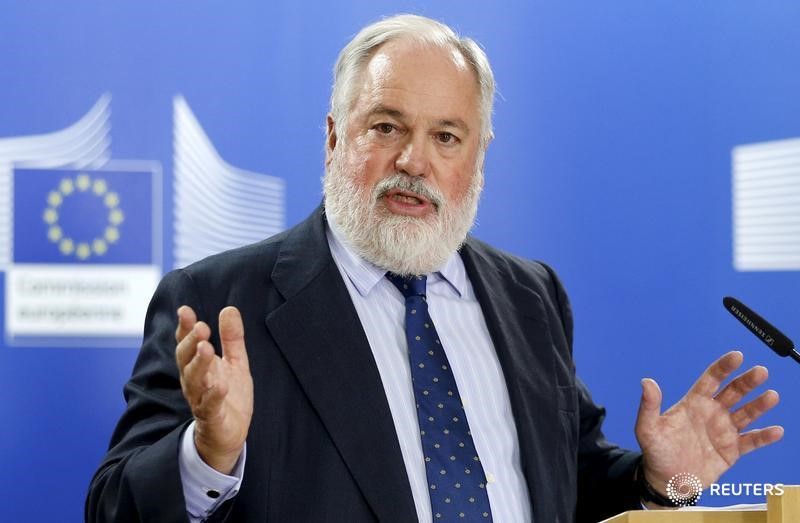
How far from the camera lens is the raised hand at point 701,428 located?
2.43 metres

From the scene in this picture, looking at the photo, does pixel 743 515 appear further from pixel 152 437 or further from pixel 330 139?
pixel 330 139

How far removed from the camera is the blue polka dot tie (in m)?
2.29

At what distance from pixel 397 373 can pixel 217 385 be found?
670mm

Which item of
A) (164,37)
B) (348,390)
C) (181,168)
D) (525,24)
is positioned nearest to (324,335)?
(348,390)

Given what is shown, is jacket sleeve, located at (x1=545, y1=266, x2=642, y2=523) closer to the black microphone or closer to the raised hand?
the raised hand

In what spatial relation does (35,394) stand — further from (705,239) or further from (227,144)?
(705,239)

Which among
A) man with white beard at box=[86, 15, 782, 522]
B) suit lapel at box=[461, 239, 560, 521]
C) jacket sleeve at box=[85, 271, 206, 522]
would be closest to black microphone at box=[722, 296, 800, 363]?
man with white beard at box=[86, 15, 782, 522]

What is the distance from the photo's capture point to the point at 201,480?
1.99 m

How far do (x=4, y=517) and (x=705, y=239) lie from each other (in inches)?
91.4

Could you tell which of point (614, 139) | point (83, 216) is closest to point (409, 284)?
point (83, 216)

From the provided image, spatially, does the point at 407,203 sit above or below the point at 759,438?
above

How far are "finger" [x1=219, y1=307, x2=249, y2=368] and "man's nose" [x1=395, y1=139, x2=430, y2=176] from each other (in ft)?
2.49

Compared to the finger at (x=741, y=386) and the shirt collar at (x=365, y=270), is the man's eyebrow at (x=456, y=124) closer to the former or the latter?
the shirt collar at (x=365, y=270)

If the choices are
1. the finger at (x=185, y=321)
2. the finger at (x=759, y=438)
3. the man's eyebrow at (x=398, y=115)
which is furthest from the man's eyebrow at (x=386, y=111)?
the finger at (x=759, y=438)
